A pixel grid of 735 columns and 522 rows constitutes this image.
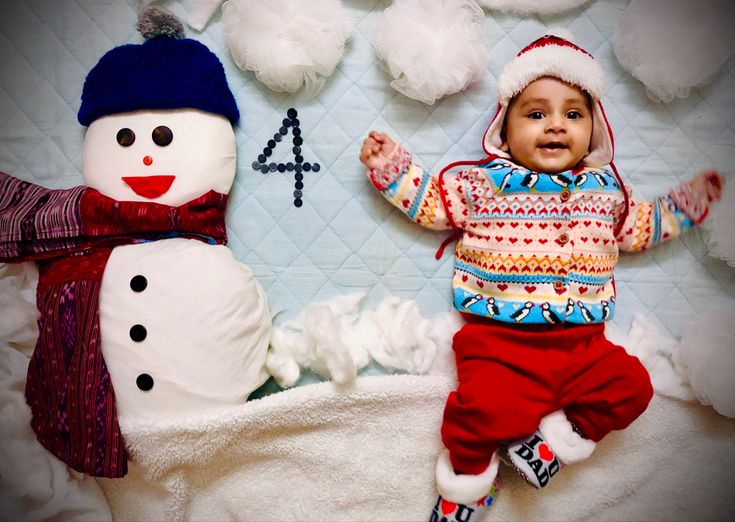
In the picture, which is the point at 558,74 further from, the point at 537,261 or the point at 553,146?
the point at 537,261

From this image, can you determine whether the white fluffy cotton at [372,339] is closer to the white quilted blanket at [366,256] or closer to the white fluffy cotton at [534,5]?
the white quilted blanket at [366,256]

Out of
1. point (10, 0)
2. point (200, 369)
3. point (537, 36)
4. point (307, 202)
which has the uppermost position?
point (537, 36)

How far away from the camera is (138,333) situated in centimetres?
83

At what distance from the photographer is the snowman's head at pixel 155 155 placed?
2.88 feet

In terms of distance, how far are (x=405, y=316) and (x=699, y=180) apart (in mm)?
621

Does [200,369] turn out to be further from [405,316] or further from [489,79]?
[489,79]

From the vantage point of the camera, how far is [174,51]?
0.88 metres

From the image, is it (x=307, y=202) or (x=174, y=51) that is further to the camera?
(x=307, y=202)

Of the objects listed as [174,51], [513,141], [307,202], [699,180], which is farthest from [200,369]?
[699,180]

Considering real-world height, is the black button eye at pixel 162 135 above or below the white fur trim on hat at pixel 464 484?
above

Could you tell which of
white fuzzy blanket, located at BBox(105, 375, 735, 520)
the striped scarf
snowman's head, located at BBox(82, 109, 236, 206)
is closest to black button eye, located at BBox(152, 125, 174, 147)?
snowman's head, located at BBox(82, 109, 236, 206)

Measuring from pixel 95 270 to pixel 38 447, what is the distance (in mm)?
314

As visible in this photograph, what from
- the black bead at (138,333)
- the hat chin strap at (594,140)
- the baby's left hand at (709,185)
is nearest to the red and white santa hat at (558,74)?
the hat chin strap at (594,140)

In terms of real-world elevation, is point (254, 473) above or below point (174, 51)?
below
